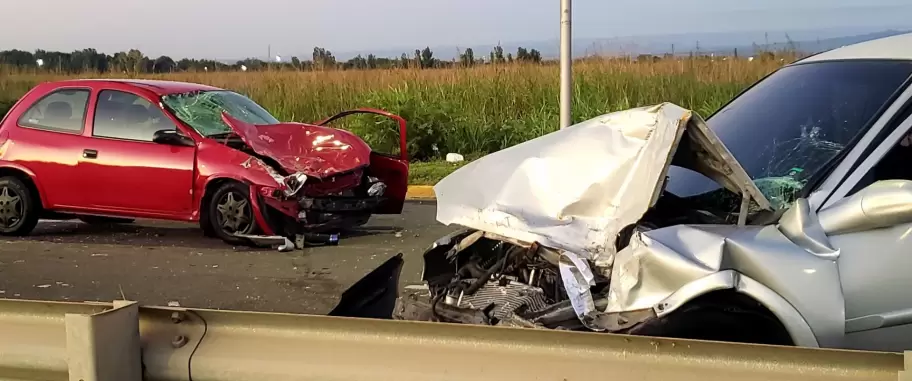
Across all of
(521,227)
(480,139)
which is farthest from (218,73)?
(521,227)

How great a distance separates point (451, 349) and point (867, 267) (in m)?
1.54

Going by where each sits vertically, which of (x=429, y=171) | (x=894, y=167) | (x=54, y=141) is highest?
(x=894, y=167)

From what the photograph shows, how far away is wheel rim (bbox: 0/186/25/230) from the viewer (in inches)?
344

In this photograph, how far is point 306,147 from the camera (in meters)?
8.18

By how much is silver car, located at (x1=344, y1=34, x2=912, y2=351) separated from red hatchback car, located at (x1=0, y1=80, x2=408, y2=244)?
171 inches

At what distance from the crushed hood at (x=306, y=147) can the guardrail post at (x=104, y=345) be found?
5.31 m

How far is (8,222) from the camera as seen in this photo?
8836 mm

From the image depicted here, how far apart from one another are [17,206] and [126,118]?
1.51m

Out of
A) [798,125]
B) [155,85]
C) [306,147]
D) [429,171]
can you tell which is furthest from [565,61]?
[798,125]

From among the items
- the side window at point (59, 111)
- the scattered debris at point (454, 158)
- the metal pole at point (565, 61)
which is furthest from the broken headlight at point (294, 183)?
the scattered debris at point (454, 158)

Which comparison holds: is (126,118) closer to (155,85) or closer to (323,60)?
(155,85)

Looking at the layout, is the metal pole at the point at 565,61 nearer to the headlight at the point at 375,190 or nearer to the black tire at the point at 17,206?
the headlight at the point at 375,190

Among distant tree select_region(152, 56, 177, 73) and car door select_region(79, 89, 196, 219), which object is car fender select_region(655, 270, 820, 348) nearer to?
car door select_region(79, 89, 196, 219)

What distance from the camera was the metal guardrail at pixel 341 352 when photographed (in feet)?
7.47
